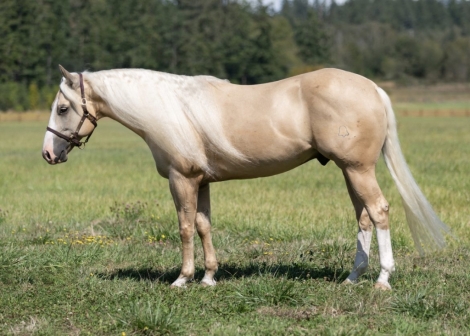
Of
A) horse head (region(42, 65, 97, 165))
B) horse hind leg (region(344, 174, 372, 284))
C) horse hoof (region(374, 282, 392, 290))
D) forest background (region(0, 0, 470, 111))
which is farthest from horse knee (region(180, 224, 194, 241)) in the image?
forest background (region(0, 0, 470, 111))

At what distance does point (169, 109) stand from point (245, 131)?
74 cm

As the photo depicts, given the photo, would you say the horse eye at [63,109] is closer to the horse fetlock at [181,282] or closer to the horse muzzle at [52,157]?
the horse muzzle at [52,157]

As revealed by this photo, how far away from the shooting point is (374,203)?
256 inches

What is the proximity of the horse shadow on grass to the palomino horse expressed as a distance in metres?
0.35

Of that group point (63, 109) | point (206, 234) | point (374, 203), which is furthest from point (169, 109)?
point (374, 203)

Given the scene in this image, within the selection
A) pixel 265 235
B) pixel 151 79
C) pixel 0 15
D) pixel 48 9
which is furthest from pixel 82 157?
pixel 48 9

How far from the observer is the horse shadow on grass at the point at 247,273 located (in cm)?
703

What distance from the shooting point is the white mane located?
6672mm

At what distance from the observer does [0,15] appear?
87.4 meters

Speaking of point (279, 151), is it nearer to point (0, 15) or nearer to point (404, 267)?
point (404, 267)

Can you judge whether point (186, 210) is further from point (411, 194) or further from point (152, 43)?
point (152, 43)

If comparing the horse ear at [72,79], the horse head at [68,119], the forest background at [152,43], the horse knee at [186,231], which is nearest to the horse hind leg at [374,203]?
the horse knee at [186,231]

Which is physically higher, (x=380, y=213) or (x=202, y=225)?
(x=380, y=213)

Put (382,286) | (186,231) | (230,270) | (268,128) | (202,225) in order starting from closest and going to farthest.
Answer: (382,286) < (268,128) < (186,231) < (202,225) < (230,270)
